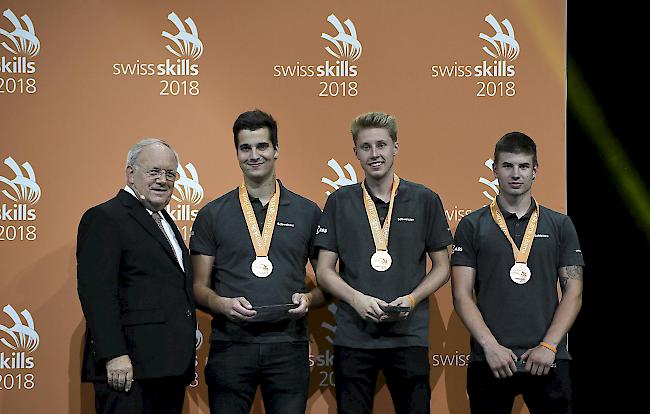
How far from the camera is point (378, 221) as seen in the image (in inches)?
150

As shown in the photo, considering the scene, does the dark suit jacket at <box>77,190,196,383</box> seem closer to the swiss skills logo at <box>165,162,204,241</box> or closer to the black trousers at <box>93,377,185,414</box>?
the black trousers at <box>93,377,185,414</box>

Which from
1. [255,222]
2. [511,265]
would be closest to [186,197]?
[255,222]

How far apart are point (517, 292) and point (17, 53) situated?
→ 3117 mm

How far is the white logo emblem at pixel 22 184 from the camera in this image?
4441 mm

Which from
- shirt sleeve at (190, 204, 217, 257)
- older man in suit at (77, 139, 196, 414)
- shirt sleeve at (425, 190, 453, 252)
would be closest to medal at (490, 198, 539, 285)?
shirt sleeve at (425, 190, 453, 252)

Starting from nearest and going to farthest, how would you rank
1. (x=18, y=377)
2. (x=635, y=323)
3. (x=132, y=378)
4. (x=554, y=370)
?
1. (x=132, y=378)
2. (x=554, y=370)
3. (x=18, y=377)
4. (x=635, y=323)

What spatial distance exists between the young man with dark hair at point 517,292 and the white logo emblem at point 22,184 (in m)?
2.44

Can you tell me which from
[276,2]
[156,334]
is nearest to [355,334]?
[156,334]

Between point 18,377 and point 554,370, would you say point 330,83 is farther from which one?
point 18,377

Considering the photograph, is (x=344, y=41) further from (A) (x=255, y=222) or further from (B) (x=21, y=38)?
(B) (x=21, y=38)

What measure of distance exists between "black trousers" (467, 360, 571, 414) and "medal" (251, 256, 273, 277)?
110cm

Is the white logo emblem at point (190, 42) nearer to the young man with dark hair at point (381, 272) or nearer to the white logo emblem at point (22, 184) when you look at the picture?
the white logo emblem at point (22, 184)

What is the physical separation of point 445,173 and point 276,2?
56.1 inches

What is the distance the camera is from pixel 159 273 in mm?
3352
